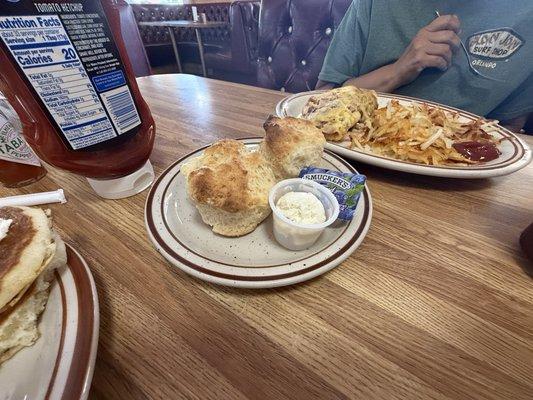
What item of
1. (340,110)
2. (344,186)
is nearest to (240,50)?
(340,110)

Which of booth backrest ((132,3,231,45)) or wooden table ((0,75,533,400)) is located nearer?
wooden table ((0,75,533,400))

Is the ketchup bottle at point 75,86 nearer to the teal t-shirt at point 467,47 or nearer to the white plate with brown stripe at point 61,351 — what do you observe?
the white plate with brown stripe at point 61,351

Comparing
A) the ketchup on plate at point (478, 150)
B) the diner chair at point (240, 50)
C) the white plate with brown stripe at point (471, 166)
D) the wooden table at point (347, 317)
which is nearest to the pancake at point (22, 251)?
the wooden table at point (347, 317)

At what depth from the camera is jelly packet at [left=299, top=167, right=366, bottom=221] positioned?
1.71 feet

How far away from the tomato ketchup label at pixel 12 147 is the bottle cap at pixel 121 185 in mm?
211

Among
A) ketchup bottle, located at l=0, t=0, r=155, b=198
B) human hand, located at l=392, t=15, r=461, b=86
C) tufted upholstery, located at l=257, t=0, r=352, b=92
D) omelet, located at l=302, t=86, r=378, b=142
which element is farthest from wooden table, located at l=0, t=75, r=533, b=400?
tufted upholstery, located at l=257, t=0, r=352, b=92

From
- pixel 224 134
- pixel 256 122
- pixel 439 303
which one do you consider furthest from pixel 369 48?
pixel 439 303

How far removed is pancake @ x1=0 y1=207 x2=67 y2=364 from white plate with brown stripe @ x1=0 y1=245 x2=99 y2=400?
0.5 inches

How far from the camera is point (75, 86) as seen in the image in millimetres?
490

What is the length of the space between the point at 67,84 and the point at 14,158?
369 millimetres

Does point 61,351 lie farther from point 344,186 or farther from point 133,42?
point 133,42

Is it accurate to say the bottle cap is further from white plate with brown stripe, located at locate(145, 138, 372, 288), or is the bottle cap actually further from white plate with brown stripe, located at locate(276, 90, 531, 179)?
white plate with brown stripe, located at locate(276, 90, 531, 179)

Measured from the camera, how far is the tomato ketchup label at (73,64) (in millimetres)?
417

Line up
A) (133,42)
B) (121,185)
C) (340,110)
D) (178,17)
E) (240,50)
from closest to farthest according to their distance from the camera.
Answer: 1. (121,185)
2. (340,110)
3. (133,42)
4. (240,50)
5. (178,17)
